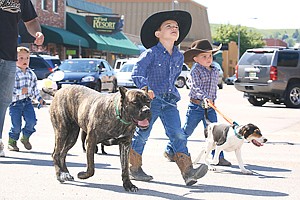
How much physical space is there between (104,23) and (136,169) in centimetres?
4550

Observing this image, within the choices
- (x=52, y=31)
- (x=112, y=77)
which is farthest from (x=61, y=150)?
(x=52, y=31)

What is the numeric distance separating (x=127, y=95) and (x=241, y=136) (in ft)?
7.23

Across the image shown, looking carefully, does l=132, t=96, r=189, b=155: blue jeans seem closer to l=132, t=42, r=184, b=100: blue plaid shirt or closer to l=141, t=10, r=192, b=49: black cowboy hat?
l=132, t=42, r=184, b=100: blue plaid shirt

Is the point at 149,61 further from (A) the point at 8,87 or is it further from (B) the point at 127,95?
(A) the point at 8,87

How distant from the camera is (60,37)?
4325 centimetres

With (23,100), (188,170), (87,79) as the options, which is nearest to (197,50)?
(188,170)

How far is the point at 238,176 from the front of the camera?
315 inches

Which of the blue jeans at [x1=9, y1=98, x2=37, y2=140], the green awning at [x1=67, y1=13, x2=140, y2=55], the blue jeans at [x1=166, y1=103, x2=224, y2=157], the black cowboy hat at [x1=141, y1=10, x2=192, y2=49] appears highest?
the black cowboy hat at [x1=141, y1=10, x2=192, y2=49]

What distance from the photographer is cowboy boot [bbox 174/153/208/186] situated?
279 inches

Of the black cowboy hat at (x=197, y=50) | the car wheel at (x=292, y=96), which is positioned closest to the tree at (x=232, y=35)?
the car wheel at (x=292, y=96)

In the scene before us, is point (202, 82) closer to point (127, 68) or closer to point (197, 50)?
point (197, 50)

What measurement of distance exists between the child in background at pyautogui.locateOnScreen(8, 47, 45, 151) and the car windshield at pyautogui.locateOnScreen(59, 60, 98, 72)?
16.6 meters

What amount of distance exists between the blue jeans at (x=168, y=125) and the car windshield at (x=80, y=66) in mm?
19260

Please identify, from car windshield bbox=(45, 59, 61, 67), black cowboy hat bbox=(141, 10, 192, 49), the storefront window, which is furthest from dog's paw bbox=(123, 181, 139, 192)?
the storefront window
